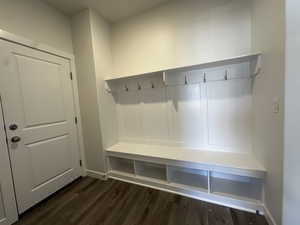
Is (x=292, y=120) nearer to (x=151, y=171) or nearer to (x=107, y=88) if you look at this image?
(x=151, y=171)

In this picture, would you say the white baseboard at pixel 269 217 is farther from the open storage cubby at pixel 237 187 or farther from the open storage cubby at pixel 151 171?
the open storage cubby at pixel 151 171

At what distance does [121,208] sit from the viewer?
5.36 ft

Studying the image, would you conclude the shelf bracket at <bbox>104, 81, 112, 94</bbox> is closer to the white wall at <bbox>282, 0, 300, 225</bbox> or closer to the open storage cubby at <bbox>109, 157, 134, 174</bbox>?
the open storage cubby at <bbox>109, 157, 134, 174</bbox>

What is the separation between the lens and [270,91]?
124cm

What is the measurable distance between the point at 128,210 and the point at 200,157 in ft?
3.63

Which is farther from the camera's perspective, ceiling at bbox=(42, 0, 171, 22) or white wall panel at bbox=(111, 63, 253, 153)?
ceiling at bbox=(42, 0, 171, 22)

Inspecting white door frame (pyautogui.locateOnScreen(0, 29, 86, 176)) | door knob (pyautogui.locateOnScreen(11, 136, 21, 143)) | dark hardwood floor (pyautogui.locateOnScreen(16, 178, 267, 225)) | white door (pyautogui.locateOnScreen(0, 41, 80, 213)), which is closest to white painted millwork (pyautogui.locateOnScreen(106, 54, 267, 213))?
dark hardwood floor (pyautogui.locateOnScreen(16, 178, 267, 225))

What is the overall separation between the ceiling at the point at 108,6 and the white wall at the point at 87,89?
12 centimetres

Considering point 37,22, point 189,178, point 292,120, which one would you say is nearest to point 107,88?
point 37,22

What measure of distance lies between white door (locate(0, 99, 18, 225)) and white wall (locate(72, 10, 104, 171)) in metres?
1.00

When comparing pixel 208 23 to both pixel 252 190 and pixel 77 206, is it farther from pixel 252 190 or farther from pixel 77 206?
pixel 77 206

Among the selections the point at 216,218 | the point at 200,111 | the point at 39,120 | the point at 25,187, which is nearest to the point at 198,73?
the point at 200,111

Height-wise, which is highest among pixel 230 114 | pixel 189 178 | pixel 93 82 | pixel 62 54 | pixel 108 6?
pixel 108 6

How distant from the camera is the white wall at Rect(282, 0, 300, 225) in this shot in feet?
3.19
